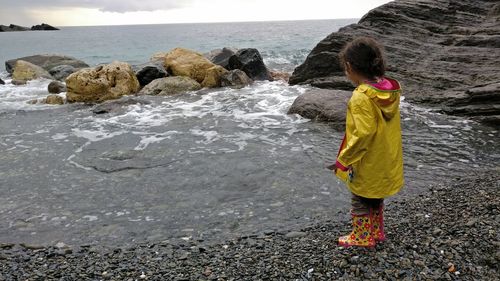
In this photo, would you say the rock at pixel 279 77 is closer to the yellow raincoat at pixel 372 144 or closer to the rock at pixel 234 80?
the rock at pixel 234 80

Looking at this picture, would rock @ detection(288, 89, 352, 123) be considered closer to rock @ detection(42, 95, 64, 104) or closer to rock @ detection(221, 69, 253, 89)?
rock @ detection(221, 69, 253, 89)

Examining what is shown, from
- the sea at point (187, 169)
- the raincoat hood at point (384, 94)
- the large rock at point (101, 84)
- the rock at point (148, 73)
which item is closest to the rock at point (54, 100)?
the large rock at point (101, 84)

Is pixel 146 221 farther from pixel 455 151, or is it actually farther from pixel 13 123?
pixel 13 123

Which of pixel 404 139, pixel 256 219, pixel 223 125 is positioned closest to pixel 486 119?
pixel 404 139

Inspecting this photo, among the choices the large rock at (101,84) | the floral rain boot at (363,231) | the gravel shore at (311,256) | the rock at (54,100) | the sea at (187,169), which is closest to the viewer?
the gravel shore at (311,256)

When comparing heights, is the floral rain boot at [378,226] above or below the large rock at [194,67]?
below

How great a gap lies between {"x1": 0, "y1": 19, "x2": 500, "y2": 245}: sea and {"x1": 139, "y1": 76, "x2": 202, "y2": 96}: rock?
3.02 metres

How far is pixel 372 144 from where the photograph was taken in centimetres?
409

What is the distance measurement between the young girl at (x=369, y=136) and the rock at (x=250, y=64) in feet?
49.8

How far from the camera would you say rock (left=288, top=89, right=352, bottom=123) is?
421 inches

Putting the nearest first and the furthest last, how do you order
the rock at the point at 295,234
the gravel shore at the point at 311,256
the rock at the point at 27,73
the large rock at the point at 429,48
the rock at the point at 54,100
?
1. the gravel shore at the point at 311,256
2. the rock at the point at 295,234
3. the large rock at the point at 429,48
4. the rock at the point at 54,100
5. the rock at the point at 27,73

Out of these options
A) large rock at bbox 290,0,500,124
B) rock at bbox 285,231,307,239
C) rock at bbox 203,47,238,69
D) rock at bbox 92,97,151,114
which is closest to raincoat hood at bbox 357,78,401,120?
rock at bbox 285,231,307,239

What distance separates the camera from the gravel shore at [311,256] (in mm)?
4020

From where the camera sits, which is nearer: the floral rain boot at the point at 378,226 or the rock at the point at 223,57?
the floral rain boot at the point at 378,226
